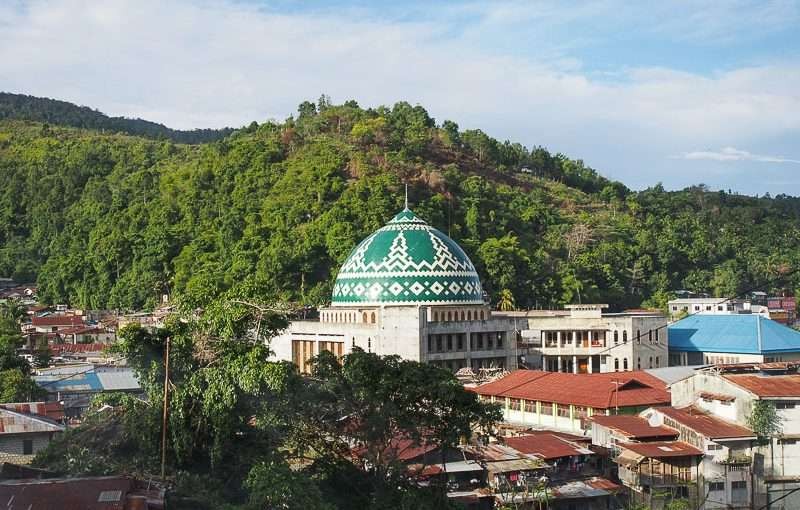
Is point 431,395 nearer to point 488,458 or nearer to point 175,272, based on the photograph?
point 488,458

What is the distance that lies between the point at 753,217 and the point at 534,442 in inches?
3330

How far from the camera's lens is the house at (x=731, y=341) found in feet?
149

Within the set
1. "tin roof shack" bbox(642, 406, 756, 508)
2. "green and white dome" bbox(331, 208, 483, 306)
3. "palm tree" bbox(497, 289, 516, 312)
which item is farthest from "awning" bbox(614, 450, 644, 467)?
"palm tree" bbox(497, 289, 516, 312)

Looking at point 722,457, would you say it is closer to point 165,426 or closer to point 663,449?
point 663,449

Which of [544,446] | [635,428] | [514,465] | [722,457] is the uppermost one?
[635,428]

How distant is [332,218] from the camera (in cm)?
6712

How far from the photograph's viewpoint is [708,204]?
371ft

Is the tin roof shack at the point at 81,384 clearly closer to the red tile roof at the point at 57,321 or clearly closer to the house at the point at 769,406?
the house at the point at 769,406

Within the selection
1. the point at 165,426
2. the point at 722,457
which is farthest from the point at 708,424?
the point at 165,426

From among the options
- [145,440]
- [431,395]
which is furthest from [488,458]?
[145,440]

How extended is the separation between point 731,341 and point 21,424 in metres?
29.4

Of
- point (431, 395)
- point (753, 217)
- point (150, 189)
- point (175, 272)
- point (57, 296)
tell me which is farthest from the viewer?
point (753, 217)

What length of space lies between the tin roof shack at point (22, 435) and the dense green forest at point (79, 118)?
395 feet

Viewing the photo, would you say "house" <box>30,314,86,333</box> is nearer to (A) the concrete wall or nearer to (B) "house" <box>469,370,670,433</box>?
(B) "house" <box>469,370,670,433</box>
